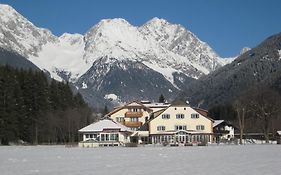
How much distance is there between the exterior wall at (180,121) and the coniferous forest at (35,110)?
46.2 ft

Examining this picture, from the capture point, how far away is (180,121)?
10631 cm

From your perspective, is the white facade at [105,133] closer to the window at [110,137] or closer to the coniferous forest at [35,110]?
the window at [110,137]

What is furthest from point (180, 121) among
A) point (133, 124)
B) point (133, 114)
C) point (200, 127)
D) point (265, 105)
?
point (265, 105)

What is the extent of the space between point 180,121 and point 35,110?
29740 millimetres

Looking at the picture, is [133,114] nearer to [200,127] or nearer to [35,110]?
[200,127]

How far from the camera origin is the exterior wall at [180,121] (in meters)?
106

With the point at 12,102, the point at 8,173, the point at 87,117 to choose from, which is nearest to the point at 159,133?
the point at 87,117

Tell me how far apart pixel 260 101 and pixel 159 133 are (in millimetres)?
22524

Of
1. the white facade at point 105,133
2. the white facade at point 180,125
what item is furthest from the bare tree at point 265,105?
the white facade at point 105,133

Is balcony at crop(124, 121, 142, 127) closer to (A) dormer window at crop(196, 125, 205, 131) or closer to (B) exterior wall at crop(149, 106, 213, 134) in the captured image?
(B) exterior wall at crop(149, 106, 213, 134)

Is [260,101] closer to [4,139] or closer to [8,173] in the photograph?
[4,139]

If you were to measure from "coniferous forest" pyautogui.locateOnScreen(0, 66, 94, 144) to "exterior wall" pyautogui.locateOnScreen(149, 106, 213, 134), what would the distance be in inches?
555

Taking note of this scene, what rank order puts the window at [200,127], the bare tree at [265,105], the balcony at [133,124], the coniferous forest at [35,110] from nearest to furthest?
1. the coniferous forest at [35,110]
2. the bare tree at [265,105]
3. the window at [200,127]
4. the balcony at [133,124]

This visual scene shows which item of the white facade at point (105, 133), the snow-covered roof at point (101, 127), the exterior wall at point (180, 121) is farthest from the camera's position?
the exterior wall at point (180, 121)
